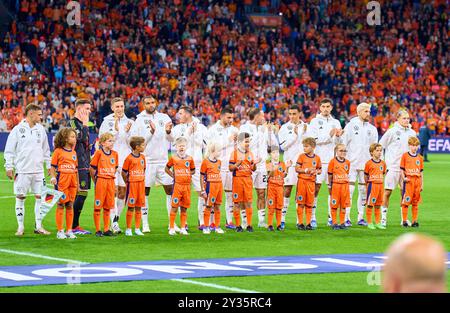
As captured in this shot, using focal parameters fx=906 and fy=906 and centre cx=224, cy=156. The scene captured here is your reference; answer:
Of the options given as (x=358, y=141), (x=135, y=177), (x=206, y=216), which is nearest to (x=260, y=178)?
(x=206, y=216)

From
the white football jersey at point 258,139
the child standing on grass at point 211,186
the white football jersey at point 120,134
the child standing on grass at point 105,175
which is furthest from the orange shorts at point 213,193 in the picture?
the child standing on grass at point 105,175

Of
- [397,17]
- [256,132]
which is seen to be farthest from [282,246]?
[397,17]

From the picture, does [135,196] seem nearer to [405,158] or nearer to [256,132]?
[256,132]

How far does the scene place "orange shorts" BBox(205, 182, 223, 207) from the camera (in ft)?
44.9

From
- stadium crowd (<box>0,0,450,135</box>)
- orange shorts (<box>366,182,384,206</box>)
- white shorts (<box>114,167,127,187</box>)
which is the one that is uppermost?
stadium crowd (<box>0,0,450,135</box>)

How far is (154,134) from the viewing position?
1448 centimetres

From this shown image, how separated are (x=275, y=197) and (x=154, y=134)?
218cm

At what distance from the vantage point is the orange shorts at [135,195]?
13.1m

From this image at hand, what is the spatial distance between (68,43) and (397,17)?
60.1 feet

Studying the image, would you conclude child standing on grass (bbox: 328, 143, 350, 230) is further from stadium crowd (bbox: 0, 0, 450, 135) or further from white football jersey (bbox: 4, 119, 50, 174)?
stadium crowd (bbox: 0, 0, 450, 135)

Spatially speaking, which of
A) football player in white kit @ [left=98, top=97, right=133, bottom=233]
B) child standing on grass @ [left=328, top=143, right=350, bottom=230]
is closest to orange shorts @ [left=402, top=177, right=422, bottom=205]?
child standing on grass @ [left=328, top=143, right=350, bottom=230]

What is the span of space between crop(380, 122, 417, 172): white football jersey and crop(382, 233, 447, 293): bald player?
12918mm

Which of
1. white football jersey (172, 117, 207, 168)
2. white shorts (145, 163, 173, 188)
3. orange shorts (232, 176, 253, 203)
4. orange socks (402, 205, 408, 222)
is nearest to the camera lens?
orange shorts (232, 176, 253, 203)

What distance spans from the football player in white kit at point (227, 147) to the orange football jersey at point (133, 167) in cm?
171
